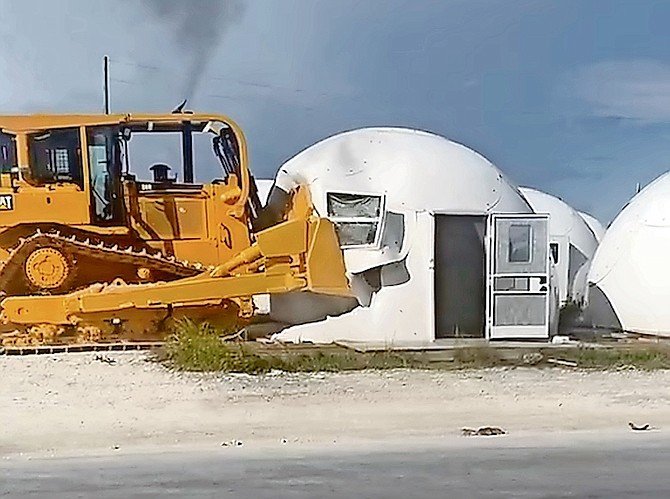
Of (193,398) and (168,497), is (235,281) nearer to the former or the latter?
(193,398)

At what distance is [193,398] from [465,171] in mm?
7886

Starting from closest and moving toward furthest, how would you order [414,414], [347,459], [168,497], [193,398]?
[168,497] < [347,459] < [414,414] < [193,398]

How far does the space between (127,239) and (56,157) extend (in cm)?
169

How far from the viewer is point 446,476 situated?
7.80 meters

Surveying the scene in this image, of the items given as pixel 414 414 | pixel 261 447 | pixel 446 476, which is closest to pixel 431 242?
pixel 414 414

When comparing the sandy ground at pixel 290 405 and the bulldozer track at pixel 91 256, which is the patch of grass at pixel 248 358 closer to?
the sandy ground at pixel 290 405

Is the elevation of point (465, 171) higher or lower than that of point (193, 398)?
higher

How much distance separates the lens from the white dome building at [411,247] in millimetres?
16906

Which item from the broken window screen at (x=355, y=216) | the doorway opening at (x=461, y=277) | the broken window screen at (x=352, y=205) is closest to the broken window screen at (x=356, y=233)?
the broken window screen at (x=355, y=216)

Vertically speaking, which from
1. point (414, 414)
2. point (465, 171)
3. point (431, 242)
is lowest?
point (414, 414)

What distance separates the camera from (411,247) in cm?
1697

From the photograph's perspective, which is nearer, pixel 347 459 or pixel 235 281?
pixel 347 459

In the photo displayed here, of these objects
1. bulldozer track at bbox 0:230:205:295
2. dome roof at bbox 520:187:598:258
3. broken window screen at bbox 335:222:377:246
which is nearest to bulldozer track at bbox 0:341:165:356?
bulldozer track at bbox 0:230:205:295

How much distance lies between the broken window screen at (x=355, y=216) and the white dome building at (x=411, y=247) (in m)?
0.02
